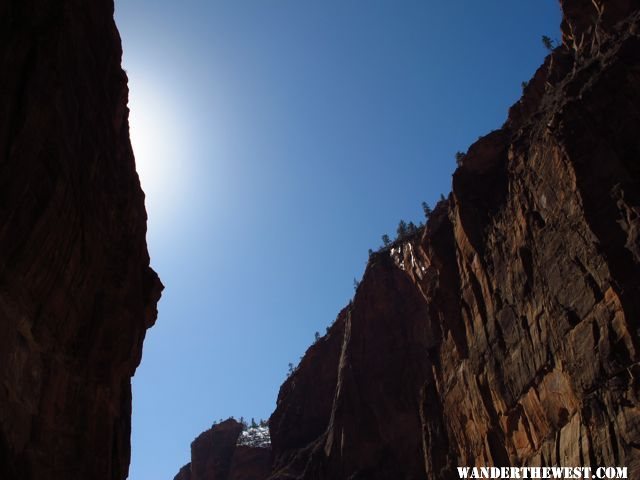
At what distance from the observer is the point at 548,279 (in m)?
40.0

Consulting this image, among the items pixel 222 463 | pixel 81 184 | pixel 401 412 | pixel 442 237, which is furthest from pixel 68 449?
pixel 222 463

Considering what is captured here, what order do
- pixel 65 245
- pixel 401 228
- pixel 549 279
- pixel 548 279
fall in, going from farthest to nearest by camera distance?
1. pixel 401 228
2. pixel 548 279
3. pixel 549 279
4. pixel 65 245

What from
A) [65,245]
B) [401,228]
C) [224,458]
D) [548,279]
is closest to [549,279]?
[548,279]

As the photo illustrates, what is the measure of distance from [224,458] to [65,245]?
118m

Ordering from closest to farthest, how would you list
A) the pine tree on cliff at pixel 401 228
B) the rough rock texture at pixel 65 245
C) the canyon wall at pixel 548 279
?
the rough rock texture at pixel 65 245 → the canyon wall at pixel 548 279 → the pine tree on cliff at pixel 401 228

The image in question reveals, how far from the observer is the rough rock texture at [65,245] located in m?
20.8

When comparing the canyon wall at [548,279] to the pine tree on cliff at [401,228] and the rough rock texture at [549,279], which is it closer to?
the rough rock texture at [549,279]

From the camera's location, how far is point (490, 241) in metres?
50.0

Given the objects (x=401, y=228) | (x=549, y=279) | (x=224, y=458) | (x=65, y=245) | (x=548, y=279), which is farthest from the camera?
(x=224, y=458)

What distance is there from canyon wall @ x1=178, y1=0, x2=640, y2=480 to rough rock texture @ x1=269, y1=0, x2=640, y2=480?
103 millimetres

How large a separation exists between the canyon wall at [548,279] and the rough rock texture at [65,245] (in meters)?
24.0

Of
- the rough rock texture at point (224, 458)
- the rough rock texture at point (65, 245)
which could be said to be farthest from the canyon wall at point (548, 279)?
the rough rock texture at point (224, 458)

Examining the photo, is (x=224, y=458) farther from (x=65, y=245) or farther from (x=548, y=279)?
(x=65, y=245)

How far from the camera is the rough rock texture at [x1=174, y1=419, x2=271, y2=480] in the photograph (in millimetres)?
118312
